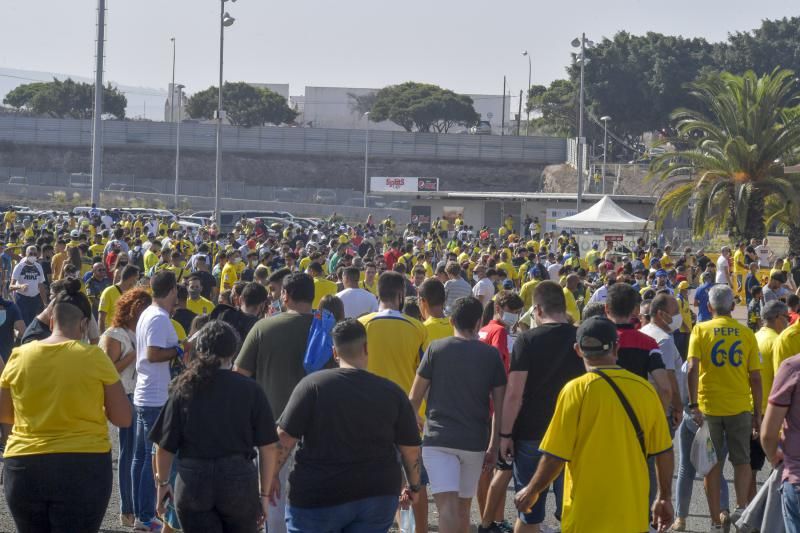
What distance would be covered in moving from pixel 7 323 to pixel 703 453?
6.03 meters

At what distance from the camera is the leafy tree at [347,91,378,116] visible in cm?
12138

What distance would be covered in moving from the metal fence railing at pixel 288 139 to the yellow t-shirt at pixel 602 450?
7701 cm

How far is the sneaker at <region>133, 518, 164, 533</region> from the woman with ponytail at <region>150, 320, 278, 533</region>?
2216 mm

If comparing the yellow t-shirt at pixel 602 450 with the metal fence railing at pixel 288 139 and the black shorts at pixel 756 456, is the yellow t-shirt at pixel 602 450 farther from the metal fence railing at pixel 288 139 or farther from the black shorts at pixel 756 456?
the metal fence railing at pixel 288 139

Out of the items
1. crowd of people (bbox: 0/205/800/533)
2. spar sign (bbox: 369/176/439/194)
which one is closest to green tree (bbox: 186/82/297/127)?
spar sign (bbox: 369/176/439/194)

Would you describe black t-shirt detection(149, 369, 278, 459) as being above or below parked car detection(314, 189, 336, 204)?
above

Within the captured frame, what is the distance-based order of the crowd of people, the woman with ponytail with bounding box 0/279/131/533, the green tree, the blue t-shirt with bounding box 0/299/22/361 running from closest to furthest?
the crowd of people
the woman with ponytail with bounding box 0/279/131/533
the blue t-shirt with bounding box 0/299/22/361
the green tree

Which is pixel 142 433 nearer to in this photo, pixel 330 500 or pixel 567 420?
pixel 330 500

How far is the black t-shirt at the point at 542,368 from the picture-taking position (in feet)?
22.0

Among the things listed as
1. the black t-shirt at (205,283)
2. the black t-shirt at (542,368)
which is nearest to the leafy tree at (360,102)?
the black t-shirt at (205,283)

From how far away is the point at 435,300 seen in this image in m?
7.93

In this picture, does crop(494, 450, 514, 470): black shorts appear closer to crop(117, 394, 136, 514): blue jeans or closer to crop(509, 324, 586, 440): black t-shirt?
crop(509, 324, 586, 440): black t-shirt

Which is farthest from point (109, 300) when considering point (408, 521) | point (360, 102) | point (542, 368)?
point (360, 102)

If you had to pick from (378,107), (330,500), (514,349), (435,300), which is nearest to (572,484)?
(330,500)
